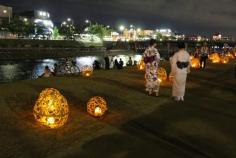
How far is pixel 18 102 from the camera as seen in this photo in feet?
35.5

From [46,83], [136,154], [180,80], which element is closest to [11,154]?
[136,154]

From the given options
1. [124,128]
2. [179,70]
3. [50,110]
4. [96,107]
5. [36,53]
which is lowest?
[124,128]

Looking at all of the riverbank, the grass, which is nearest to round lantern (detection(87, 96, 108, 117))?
the grass

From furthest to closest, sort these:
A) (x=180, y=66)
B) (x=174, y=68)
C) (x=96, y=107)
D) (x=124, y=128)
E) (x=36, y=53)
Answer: (x=36, y=53), (x=174, y=68), (x=180, y=66), (x=96, y=107), (x=124, y=128)

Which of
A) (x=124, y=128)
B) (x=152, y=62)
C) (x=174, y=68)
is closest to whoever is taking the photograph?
(x=124, y=128)

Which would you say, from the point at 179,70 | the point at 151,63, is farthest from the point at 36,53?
the point at 179,70

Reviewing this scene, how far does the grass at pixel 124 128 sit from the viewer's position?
743cm

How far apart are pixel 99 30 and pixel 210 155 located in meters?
121

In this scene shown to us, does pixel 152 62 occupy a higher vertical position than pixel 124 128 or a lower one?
higher

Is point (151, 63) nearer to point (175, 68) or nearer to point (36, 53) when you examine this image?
point (175, 68)

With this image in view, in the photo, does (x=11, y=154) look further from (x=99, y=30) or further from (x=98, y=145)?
(x=99, y=30)

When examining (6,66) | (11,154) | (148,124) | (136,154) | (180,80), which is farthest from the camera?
(6,66)

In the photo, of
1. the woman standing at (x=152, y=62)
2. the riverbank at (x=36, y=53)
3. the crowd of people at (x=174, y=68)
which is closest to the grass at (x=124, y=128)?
the crowd of people at (x=174, y=68)

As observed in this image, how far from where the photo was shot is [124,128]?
9031 millimetres
